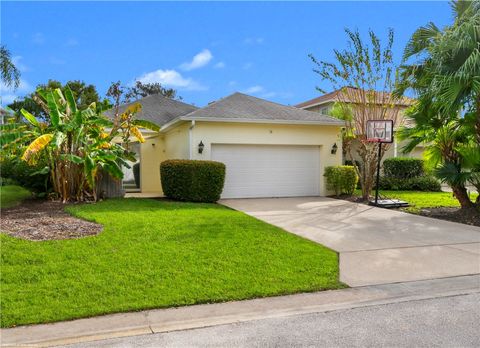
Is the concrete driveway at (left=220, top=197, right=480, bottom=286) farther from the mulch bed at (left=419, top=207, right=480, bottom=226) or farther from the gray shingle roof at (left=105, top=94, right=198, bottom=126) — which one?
the gray shingle roof at (left=105, top=94, right=198, bottom=126)

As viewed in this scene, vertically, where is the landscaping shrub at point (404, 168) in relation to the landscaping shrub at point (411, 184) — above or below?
above

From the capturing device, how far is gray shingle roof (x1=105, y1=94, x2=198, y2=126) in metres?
19.0

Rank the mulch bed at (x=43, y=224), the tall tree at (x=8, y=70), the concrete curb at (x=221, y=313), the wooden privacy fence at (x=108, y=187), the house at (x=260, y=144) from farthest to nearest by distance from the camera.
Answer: the tall tree at (x=8, y=70)
the house at (x=260, y=144)
the wooden privacy fence at (x=108, y=187)
the mulch bed at (x=43, y=224)
the concrete curb at (x=221, y=313)

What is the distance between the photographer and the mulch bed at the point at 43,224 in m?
7.28

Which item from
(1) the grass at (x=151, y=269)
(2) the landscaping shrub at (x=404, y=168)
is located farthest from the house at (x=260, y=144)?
(1) the grass at (x=151, y=269)

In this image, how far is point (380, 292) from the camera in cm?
517

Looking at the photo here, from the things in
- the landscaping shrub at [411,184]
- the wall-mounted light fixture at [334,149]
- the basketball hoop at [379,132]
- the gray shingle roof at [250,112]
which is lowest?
the landscaping shrub at [411,184]

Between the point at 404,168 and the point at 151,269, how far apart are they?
16.7 metres

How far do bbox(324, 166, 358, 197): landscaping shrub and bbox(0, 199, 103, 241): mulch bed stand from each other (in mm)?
9500

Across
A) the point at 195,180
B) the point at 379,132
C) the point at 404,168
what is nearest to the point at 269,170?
the point at 195,180

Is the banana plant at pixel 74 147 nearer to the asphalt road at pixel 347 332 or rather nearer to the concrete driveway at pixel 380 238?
the concrete driveway at pixel 380 238

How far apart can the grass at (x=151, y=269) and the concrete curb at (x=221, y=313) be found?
14cm

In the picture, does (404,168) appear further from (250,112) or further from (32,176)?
(32,176)

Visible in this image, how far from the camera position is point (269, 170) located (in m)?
15.2
